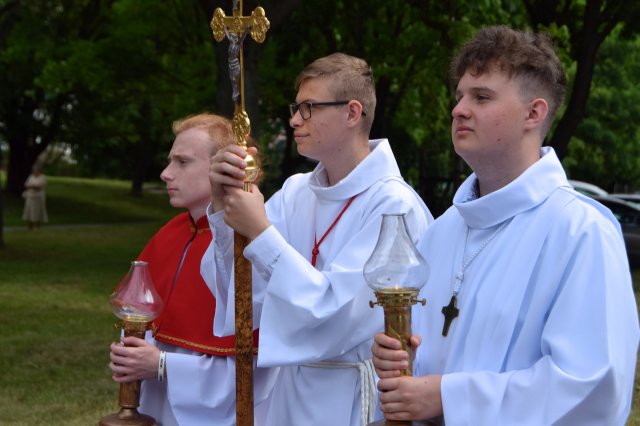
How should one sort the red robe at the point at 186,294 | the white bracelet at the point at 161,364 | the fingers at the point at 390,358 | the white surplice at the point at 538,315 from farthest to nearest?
the red robe at the point at 186,294
the white bracelet at the point at 161,364
the fingers at the point at 390,358
the white surplice at the point at 538,315

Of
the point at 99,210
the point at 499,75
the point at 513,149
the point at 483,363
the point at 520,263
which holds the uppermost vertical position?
the point at 499,75

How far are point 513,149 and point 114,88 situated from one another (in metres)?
17.9

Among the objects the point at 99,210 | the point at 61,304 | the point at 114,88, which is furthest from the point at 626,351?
the point at 99,210

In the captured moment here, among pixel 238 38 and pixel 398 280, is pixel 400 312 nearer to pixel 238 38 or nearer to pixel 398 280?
pixel 398 280

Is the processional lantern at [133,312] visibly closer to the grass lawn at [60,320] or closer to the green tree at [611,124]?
the grass lawn at [60,320]

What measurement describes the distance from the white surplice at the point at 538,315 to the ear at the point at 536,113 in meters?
0.10

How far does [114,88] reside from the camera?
19812 millimetres

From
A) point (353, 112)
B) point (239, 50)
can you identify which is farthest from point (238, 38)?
point (353, 112)

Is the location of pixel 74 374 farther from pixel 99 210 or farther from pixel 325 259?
pixel 99 210

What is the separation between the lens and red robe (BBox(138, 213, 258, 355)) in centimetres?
392

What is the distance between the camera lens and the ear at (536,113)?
268 cm

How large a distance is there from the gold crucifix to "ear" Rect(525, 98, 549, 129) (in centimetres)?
89

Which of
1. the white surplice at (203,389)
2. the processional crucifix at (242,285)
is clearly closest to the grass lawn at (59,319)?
the white surplice at (203,389)

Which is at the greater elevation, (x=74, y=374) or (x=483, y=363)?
(x=483, y=363)
